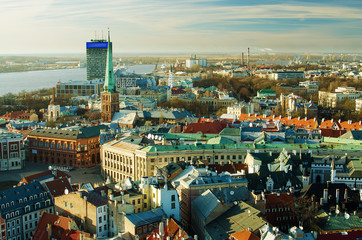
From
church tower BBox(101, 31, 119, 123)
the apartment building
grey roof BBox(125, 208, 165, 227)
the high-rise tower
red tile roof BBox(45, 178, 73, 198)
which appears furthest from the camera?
the high-rise tower

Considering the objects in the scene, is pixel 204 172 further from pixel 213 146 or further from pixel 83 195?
pixel 213 146

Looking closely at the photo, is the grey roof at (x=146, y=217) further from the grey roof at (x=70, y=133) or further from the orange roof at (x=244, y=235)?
the grey roof at (x=70, y=133)

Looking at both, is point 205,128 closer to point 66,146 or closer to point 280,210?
point 66,146

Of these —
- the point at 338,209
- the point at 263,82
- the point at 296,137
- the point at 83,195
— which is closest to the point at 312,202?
the point at 338,209

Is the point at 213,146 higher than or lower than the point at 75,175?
higher

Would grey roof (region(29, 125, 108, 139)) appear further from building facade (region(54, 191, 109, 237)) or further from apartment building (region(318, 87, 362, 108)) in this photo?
apartment building (region(318, 87, 362, 108))

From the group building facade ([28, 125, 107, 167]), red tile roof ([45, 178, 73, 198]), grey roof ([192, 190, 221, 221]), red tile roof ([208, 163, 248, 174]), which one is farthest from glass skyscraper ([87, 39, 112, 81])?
grey roof ([192, 190, 221, 221])
